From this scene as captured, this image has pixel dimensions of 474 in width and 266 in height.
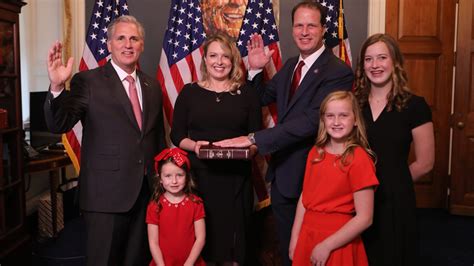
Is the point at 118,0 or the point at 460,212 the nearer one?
the point at 118,0

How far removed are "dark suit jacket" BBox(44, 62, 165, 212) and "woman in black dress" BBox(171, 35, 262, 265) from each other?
Answer: 293 mm

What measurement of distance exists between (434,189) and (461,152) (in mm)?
535

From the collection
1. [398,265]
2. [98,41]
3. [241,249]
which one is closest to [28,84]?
[98,41]

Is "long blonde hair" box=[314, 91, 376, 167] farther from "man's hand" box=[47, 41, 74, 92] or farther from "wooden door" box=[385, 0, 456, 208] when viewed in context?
"wooden door" box=[385, 0, 456, 208]

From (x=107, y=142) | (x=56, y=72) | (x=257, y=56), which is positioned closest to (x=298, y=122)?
(x=257, y=56)

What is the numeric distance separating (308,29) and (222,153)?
82 cm

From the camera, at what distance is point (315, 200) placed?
205 centimetres

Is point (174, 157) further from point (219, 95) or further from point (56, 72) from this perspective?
point (56, 72)

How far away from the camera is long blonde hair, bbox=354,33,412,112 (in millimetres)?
2184

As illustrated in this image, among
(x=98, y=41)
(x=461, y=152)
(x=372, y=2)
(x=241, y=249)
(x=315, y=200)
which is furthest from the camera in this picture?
(x=461, y=152)

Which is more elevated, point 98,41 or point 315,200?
point 98,41

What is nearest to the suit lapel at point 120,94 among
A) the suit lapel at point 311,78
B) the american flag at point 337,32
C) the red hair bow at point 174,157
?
the red hair bow at point 174,157

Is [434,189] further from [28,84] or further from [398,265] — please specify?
[28,84]

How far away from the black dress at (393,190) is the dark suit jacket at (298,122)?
0.39 m
